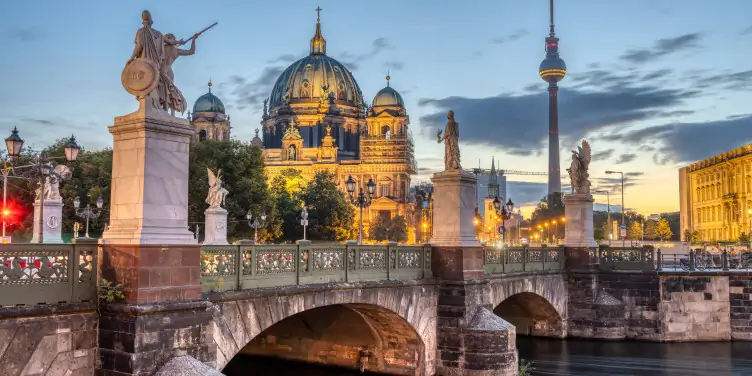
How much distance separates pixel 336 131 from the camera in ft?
463

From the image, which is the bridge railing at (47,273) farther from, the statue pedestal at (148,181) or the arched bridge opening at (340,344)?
the arched bridge opening at (340,344)

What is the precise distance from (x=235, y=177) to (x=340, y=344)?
33.7 m

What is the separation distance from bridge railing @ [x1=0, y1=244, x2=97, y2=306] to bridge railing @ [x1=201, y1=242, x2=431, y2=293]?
218 centimetres

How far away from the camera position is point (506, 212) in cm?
3697

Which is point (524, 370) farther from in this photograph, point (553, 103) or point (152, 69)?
point (553, 103)

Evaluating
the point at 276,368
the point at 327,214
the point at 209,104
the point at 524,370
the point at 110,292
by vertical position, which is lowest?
the point at 276,368

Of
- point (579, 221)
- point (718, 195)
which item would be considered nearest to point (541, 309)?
point (579, 221)

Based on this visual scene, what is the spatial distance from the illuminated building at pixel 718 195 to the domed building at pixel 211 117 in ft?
243

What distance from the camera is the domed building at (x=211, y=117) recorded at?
132 meters

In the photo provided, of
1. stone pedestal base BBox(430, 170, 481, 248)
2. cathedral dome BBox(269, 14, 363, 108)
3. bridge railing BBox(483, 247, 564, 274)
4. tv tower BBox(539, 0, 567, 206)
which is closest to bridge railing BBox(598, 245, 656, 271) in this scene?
bridge railing BBox(483, 247, 564, 274)

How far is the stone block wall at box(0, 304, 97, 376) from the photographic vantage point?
1108cm

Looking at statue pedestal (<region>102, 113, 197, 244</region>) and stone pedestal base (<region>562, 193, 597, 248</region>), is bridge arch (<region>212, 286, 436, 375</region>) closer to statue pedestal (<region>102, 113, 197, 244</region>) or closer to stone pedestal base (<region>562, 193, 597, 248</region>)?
statue pedestal (<region>102, 113, 197, 244</region>)

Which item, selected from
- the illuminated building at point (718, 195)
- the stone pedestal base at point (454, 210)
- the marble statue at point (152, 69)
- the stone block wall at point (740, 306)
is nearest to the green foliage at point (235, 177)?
the stone block wall at point (740, 306)

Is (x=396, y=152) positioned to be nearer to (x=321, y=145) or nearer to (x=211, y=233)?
(x=321, y=145)
